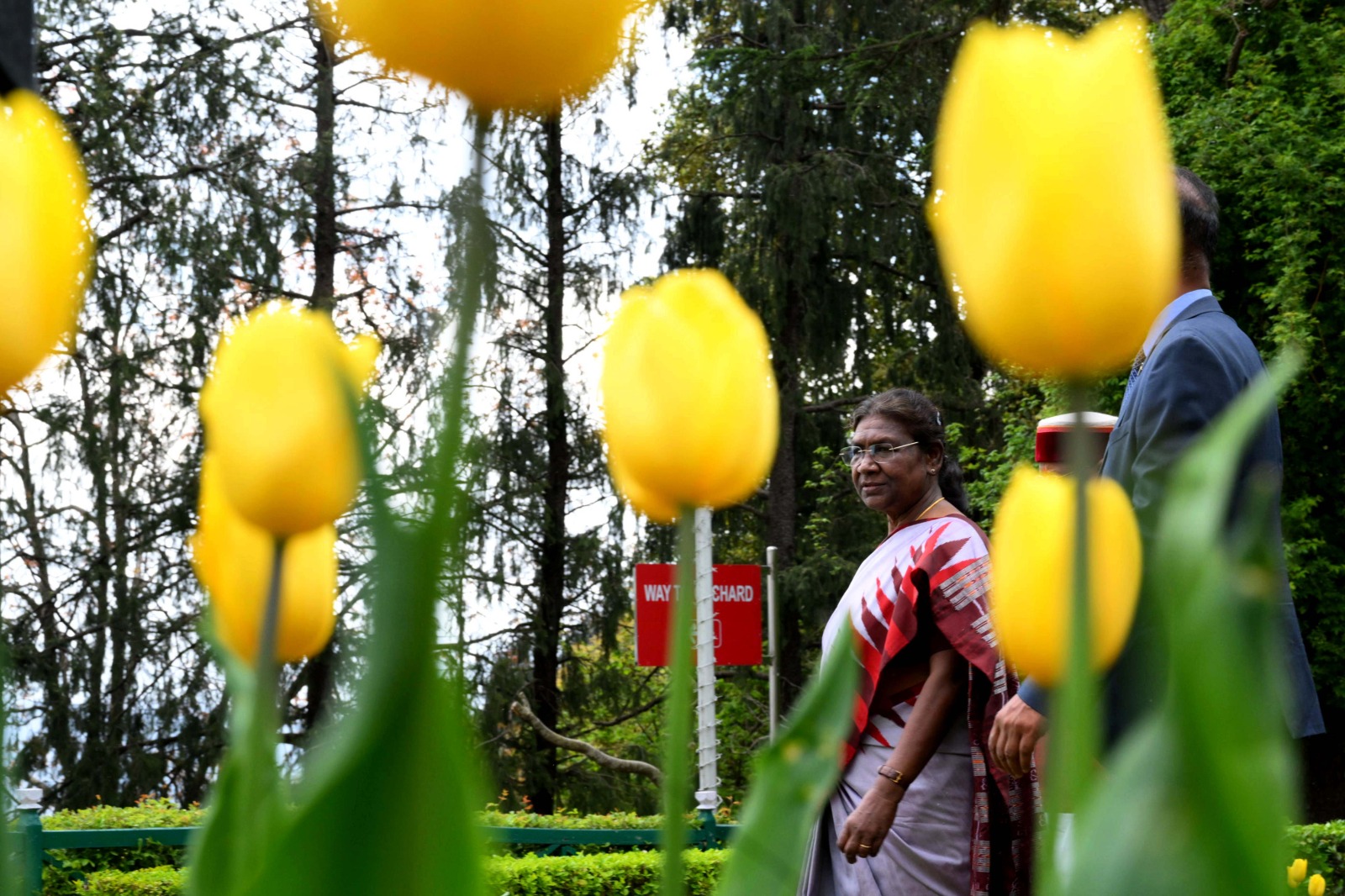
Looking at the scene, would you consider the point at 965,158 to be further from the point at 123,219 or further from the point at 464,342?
the point at 123,219

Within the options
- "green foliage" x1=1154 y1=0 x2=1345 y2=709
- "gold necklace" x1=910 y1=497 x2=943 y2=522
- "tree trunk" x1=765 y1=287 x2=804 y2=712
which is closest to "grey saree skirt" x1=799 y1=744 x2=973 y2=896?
"gold necklace" x1=910 y1=497 x2=943 y2=522

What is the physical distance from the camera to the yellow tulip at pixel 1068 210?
374 mm

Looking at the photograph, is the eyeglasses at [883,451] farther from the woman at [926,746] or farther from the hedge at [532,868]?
the hedge at [532,868]

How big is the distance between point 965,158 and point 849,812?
2.31m

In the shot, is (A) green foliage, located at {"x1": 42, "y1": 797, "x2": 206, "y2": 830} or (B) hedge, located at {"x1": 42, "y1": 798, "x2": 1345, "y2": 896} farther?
(A) green foliage, located at {"x1": 42, "y1": 797, "x2": 206, "y2": 830}

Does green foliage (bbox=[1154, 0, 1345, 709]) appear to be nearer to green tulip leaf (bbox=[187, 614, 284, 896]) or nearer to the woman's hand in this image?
the woman's hand

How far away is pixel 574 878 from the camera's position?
5863mm

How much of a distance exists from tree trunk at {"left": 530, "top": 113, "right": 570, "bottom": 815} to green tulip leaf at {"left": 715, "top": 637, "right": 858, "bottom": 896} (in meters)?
13.1

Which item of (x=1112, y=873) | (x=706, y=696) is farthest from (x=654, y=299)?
(x=706, y=696)

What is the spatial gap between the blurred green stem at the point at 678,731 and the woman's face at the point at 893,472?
2.48 metres

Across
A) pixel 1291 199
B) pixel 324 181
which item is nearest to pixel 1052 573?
pixel 1291 199

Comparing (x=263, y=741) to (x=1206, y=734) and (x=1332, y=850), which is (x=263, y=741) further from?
(x=1332, y=850)

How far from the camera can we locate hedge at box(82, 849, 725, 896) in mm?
5418

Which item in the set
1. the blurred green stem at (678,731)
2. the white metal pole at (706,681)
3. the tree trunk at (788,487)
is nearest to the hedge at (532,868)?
the white metal pole at (706,681)
